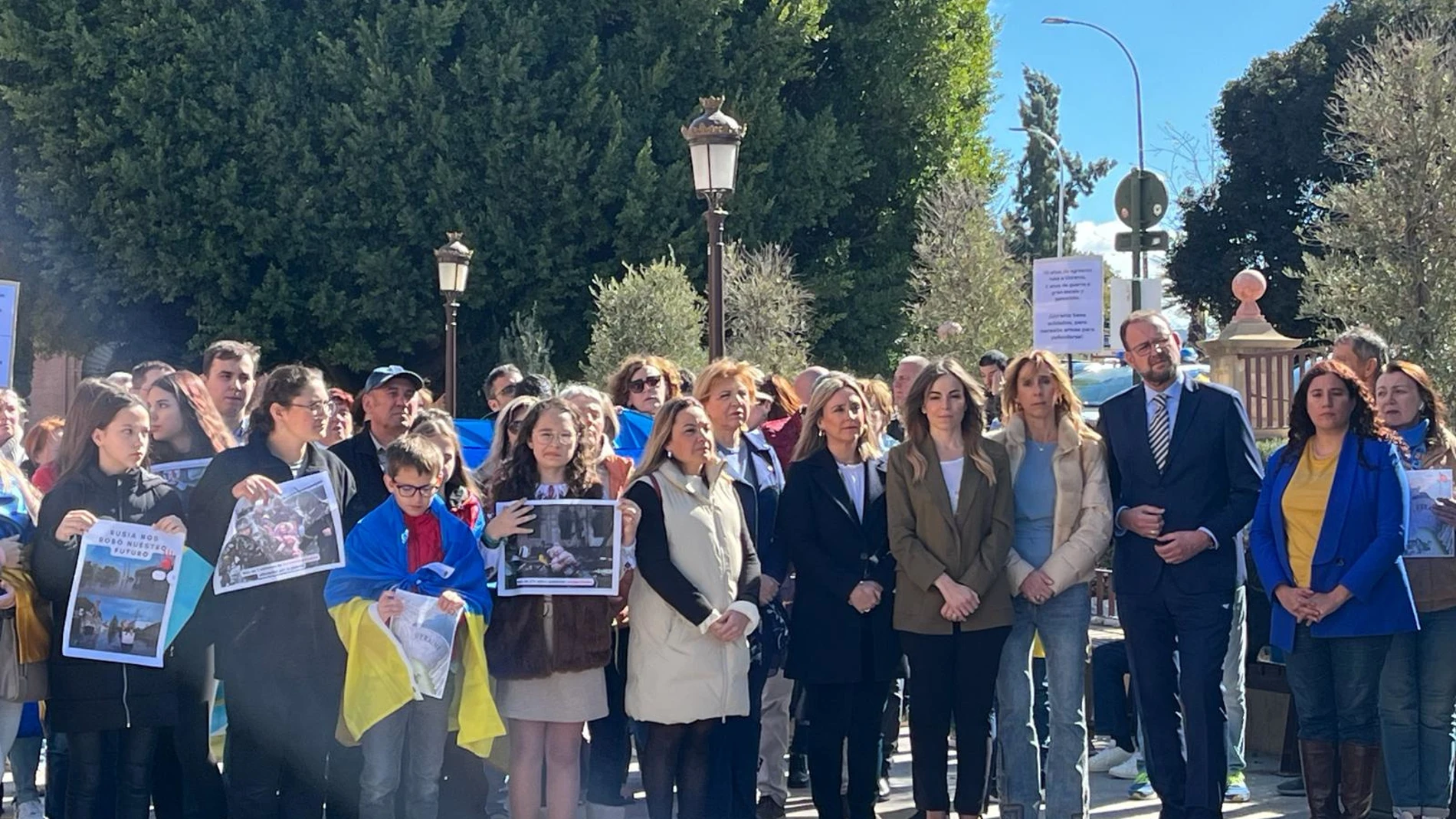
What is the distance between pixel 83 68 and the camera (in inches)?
953

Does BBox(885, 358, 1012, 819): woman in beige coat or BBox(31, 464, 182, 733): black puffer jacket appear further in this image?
BBox(885, 358, 1012, 819): woman in beige coat

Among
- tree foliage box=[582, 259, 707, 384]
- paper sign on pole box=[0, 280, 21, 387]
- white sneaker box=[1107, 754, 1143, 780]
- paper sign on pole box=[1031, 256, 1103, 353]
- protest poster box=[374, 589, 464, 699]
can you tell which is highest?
tree foliage box=[582, 259, 707, 384]

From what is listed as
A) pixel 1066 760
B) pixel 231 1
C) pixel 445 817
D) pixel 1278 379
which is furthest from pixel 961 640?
pixel 231 1

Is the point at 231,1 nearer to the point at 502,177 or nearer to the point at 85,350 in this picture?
the point at 502,177

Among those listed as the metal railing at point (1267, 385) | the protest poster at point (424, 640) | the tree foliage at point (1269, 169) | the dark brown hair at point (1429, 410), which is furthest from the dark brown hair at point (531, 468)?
the tree foliage at point (1269, 169)

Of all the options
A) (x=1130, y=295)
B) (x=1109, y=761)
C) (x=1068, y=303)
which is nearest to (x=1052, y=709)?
(x=1109, y=761)

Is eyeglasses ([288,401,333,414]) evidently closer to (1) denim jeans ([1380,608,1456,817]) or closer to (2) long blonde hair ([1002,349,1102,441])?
(2) long blonde hair ([1002,349,1102,441])

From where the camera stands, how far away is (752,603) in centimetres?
602

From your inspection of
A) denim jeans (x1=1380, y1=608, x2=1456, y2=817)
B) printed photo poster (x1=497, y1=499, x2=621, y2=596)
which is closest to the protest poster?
printed photo poster (x1=497, y1=499, x2=621, y2=596)

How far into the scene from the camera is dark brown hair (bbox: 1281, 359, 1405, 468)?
6125 millimetres

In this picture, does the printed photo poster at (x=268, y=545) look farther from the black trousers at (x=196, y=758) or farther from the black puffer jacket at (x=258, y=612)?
the black trousers at (x=196, y=758)

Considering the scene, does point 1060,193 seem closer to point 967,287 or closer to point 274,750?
point 967,287

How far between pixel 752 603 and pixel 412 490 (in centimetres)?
151

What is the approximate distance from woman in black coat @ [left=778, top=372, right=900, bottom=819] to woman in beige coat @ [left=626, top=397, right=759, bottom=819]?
27 cm
